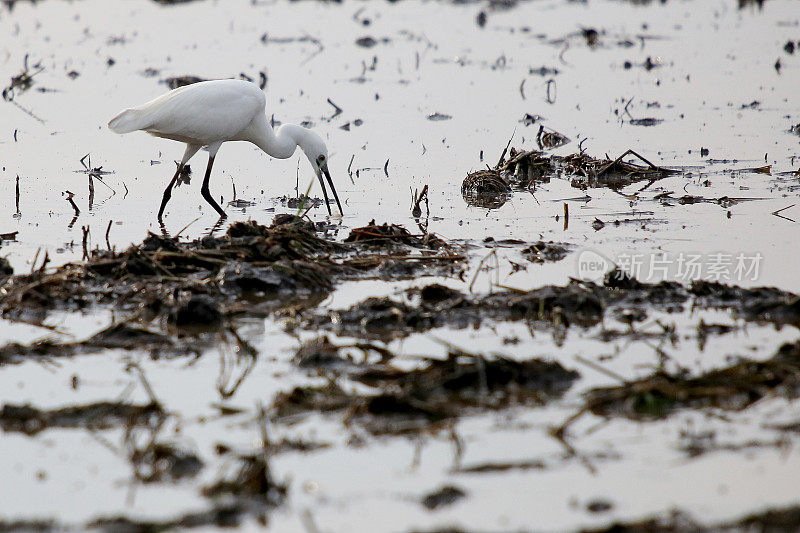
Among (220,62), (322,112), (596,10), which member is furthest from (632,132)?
(596,10)

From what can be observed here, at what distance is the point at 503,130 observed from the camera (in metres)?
12.8

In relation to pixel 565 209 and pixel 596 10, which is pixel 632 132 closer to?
pixel 565 209

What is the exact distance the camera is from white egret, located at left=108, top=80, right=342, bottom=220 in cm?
912

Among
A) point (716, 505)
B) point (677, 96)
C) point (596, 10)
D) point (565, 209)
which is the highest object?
point (596, 10)

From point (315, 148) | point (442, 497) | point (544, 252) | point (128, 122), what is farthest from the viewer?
point (315, 148)

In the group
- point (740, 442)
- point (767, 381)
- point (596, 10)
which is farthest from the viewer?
point (596, 10)

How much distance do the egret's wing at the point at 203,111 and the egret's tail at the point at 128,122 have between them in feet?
0.06

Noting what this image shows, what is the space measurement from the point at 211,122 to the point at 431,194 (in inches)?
82.8

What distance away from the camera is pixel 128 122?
9.12 metres

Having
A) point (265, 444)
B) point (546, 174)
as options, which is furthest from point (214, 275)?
point (546, 174)

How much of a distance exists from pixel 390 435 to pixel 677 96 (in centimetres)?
1105

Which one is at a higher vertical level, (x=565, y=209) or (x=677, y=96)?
(x=677, y=96)

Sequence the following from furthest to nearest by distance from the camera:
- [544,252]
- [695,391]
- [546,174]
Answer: [546,174] → [544,252] → [695,391]

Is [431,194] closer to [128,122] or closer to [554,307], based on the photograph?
[128,122]
